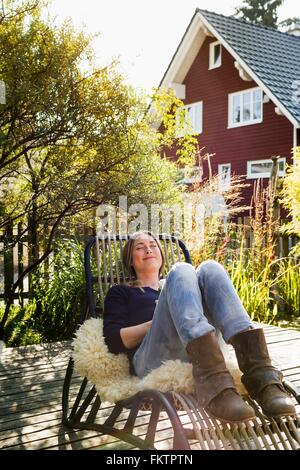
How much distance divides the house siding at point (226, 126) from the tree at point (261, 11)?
1082cm

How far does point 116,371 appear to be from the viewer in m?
2.43

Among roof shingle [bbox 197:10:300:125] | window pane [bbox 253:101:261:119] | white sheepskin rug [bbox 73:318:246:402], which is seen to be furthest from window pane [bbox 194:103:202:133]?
white sheepskin rug [bbox 73:318:246:402]

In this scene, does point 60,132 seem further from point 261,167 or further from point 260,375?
point 261,167

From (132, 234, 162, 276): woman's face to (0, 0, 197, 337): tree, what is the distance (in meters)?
1.68

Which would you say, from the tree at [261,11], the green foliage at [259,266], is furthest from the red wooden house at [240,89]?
the tree at [261,11]

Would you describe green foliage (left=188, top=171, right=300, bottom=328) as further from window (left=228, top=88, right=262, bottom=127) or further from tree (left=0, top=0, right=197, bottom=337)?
window (left=228, top=88, right=262, bottom=127)

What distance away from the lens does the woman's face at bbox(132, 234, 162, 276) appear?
2.70m

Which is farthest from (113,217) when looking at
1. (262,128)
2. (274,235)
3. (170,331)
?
(262,128)

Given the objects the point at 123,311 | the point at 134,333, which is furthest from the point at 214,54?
the point at 134,333

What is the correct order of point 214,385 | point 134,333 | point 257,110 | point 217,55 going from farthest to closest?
point 217,55 < point 257,110 < point 134,333 < point 214,385

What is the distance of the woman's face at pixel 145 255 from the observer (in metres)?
2.70

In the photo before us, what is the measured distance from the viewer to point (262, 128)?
15.5 meters

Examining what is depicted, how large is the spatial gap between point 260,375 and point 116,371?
71cm

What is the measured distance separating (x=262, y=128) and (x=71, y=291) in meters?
11.7
